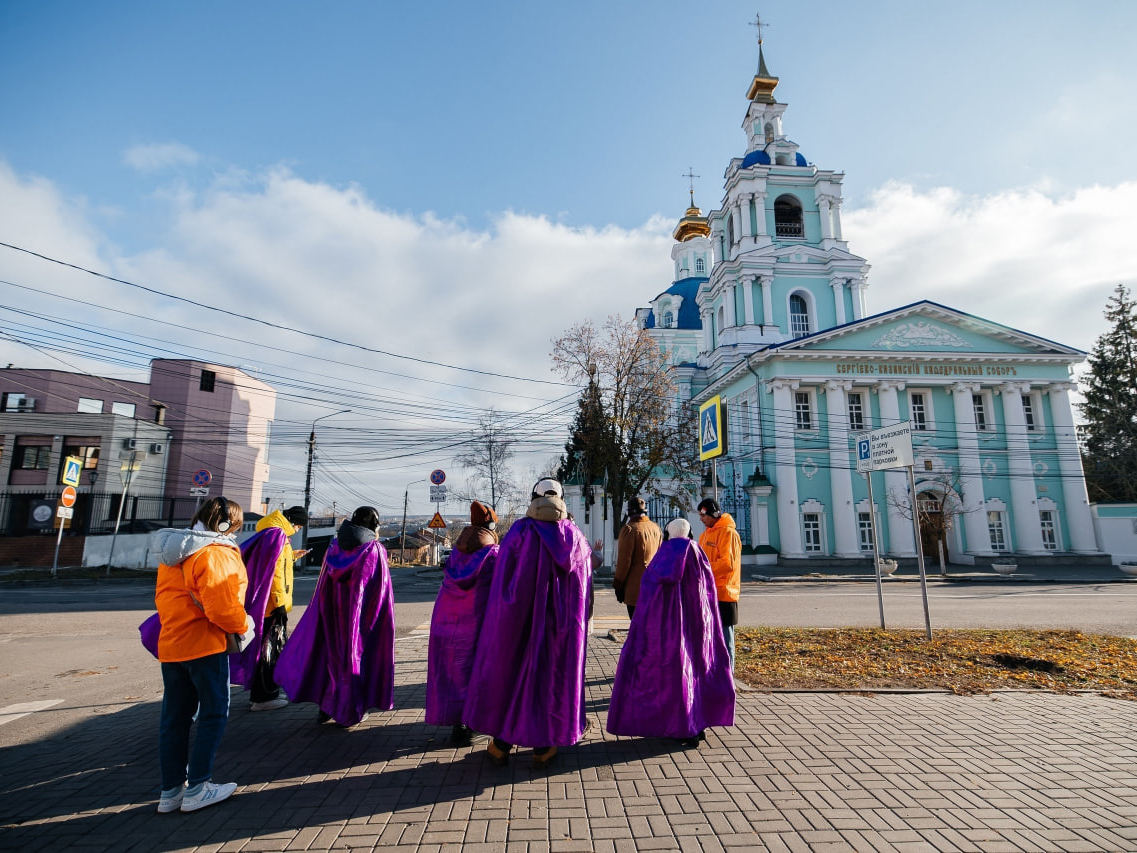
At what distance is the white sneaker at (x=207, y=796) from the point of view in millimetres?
3400

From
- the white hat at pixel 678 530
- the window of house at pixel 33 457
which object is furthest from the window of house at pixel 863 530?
the window of house at pixel 33 457

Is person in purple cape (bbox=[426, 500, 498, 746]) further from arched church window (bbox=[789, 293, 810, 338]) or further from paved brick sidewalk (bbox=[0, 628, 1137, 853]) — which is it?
arched church window (bbox=[789, 293, 810, 338])

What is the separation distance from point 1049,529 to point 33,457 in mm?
52248

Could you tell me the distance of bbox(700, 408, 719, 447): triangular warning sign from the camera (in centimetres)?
1326

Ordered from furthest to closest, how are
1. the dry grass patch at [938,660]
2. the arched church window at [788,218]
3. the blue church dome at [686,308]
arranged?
the blue church dome at [686,308]
the arched church window at [788,218]
the dry grass patch at [938,660]

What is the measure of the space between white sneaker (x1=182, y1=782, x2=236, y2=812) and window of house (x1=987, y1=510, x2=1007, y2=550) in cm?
3376

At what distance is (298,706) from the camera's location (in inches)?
222

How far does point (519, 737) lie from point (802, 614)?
1007cm

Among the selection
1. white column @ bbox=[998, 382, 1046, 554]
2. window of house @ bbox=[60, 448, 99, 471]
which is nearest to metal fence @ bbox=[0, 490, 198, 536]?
window of house @ bbox=[60, 448, 99, 471]

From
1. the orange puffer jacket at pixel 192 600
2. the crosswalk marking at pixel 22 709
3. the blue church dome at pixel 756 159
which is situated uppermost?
the blue church dome at pixel 756 159

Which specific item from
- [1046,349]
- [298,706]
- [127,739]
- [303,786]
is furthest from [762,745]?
[1046,349]

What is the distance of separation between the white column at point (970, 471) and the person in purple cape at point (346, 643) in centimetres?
3087

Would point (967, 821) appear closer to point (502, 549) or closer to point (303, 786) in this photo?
point (502, 549)

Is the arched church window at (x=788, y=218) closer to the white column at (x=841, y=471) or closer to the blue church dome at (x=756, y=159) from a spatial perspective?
the blue church dome at (x=756, y=159)
